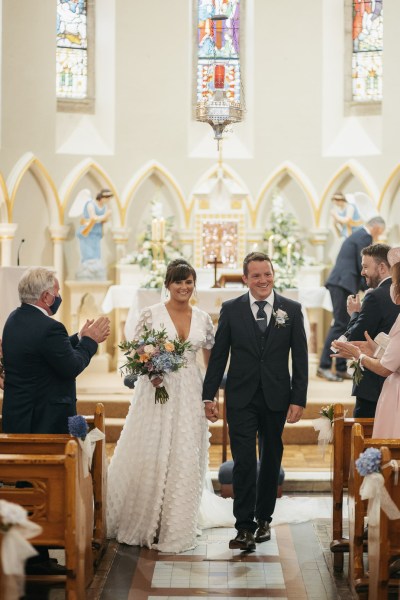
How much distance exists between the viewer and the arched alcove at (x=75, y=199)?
11805mm

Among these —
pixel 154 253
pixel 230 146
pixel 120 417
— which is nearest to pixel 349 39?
pixel 230 146

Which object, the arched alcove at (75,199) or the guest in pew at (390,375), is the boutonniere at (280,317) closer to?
the guest in pew at (390,375)

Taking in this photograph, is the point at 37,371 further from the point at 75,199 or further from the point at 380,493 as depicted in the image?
the point at 75,199

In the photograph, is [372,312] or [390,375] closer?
[390,375]

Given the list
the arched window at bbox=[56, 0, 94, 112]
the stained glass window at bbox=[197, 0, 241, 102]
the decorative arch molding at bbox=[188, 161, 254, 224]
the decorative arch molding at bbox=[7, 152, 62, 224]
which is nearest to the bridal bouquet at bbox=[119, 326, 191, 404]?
the decorative arch molding at bbox=[7, 152, 62, 224]

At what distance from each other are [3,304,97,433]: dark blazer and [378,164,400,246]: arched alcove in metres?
7.30

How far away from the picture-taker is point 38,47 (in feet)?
38.4

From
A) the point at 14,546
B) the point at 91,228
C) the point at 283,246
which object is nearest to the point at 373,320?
the point at 14,546

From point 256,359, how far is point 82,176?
692 cm

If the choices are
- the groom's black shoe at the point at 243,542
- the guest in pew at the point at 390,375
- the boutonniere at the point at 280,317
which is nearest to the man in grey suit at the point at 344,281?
the boutonniere at the point at 280,317

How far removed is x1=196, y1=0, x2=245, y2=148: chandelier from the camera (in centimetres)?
957

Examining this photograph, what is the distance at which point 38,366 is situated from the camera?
4938mm

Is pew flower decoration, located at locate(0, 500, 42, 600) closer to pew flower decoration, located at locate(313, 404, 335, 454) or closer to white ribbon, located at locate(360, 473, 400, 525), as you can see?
white ribbon, located at locate(360, 473, 400, 525)

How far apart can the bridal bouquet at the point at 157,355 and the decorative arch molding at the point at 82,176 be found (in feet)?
20.7
